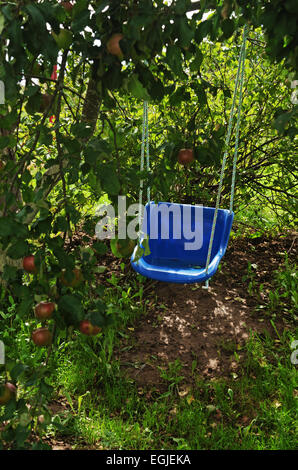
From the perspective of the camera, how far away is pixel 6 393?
1.40 m

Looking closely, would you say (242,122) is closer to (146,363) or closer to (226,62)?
(226,62)

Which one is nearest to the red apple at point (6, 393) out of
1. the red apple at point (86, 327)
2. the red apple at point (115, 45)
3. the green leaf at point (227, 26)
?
the red apple at point (86, 327)

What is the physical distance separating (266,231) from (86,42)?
110 inches

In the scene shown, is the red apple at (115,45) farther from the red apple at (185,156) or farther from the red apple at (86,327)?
the red apple at (86,327)

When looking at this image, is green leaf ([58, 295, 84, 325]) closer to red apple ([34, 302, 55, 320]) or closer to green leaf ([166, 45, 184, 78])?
red apple ([34, 302, 55, 320])

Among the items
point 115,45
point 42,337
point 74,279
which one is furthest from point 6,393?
point 115,45

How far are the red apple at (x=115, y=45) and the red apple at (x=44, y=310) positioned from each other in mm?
706

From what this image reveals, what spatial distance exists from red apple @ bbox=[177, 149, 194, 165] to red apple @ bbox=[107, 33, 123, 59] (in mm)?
392

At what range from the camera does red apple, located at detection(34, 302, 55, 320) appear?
1328 millimetres

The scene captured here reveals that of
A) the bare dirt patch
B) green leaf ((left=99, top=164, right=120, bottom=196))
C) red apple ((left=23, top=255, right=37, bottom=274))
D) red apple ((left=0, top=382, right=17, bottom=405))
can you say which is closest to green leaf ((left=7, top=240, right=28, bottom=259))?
red apple ((left=23, top=255, right=37, bottom=274))

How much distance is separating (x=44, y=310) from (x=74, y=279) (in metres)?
0.12

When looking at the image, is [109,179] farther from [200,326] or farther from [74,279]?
[200,326]
